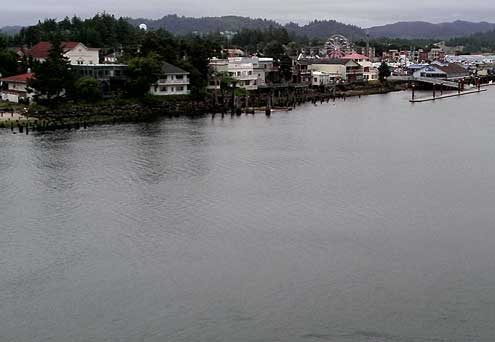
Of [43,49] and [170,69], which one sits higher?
[43,49]

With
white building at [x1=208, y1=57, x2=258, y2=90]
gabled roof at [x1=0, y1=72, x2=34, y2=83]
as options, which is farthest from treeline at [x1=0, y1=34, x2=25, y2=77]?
white building at [x1=208, y1=57, x2=258, y2=90]

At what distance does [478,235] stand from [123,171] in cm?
669

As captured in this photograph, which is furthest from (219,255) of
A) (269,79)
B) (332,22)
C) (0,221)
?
(332,22)

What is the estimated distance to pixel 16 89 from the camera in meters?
20.8

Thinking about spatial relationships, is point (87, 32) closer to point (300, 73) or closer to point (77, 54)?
point (77, 54)

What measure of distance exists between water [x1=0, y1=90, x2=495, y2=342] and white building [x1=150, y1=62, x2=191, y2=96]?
23.0ft

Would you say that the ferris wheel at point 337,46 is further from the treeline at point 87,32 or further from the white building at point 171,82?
the white building at point 171,82

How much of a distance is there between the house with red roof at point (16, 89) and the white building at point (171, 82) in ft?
13.5

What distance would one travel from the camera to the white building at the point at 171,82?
22.4 metres

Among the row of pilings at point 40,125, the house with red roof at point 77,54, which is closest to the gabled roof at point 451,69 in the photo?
the house with red roof at point 77,54

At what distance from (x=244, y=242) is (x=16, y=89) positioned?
14579mm

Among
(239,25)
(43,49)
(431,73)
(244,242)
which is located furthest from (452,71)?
(239,25)

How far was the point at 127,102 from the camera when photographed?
21.1 meters

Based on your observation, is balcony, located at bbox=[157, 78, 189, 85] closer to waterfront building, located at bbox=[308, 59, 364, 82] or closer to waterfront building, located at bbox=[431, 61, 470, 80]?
waterfront building, located at bbox=[308, 59, 364, 82]
